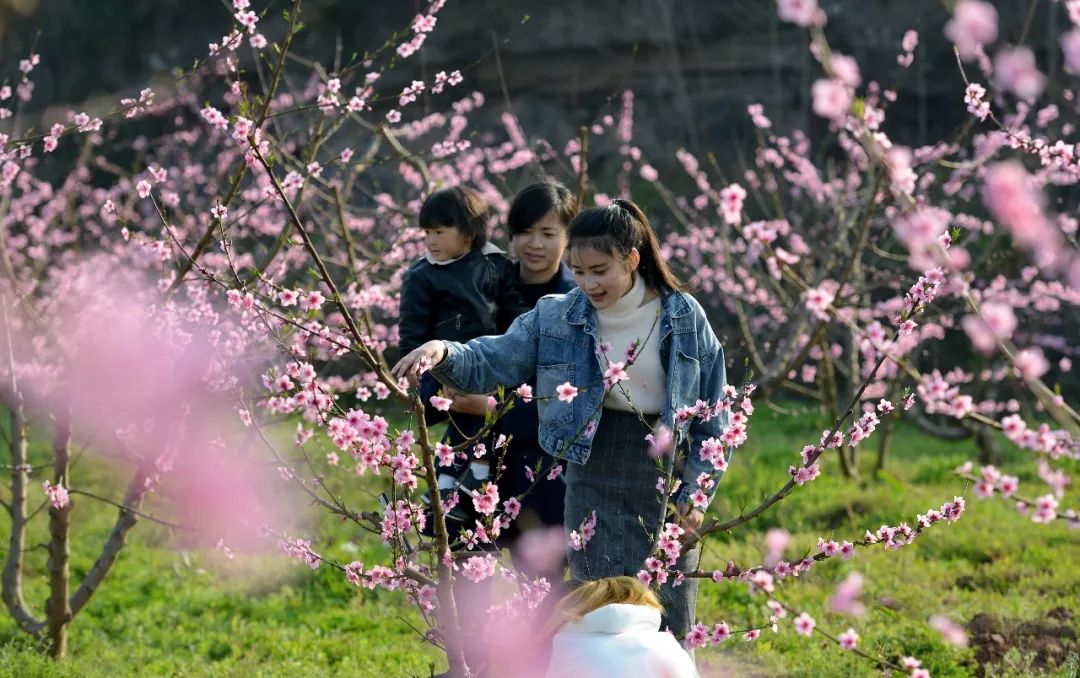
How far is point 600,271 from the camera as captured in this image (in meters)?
2.98

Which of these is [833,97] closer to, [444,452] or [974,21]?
[974,21]

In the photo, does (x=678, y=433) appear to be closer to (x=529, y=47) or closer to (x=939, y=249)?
(x=939, y=249)

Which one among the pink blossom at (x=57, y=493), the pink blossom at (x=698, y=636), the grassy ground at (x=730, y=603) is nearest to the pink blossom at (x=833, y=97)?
the pink blossom at (x=698, y=636)

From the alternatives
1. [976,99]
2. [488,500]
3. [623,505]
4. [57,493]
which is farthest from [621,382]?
[57,493]

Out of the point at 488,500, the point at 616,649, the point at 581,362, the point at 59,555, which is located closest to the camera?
the point at 616,649

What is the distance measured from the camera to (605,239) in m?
2.94

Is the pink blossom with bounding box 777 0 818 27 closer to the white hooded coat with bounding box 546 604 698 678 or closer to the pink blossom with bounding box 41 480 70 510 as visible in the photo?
the white hooded coat with bounding box 546 604 698 678

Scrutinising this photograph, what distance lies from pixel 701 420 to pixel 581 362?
14.2 inches

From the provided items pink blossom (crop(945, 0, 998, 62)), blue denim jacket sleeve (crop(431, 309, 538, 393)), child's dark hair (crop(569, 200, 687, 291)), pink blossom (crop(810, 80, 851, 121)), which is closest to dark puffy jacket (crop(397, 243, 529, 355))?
blue denim jacket sleeve (crop(431, 309, 538, 393))

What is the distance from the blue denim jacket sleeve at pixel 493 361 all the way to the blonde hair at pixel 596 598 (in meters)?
0.64

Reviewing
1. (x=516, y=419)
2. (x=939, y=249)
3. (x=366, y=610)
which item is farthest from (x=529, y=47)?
(x=939, y=249)

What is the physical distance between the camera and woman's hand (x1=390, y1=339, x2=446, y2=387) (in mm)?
2467

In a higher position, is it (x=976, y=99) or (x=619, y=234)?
Answer: (x=976, y=99)

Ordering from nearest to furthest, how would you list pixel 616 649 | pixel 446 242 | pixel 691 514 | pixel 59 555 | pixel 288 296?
1. pixel 616 649
2. pixel 288 296
3. pixel 691 514
4. pixel 446 242
5. pixel 59 555
